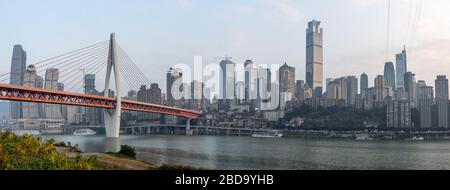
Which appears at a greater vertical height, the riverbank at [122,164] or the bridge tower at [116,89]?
the bridge tower at [116,89]

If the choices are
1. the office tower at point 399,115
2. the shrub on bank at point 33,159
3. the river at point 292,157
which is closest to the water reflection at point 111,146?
the river at point 292,157

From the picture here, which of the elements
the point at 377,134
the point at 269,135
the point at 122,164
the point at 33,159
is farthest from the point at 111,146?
the point at 377,134

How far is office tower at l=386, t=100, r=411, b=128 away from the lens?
10125cm

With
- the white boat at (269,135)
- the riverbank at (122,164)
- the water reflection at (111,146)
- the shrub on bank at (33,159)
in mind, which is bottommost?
the white boat at (269,135)

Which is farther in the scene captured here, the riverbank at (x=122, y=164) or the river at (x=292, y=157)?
the river at (x=292, y=157)

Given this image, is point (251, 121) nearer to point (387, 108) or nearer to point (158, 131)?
point (158, 131)

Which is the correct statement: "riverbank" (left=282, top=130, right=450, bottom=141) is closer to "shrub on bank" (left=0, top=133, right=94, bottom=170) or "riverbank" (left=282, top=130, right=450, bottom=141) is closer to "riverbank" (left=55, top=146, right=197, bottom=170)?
"riverbank" (left=55, top=146, right=197, bottom=170)

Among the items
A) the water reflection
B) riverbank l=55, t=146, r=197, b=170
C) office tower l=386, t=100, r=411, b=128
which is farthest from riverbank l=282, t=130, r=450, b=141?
riverbank l=55, t=146, r=197, b=170

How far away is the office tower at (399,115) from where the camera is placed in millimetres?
101250

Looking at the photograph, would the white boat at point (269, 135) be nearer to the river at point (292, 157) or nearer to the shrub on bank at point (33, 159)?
the river at point (292, 157)
